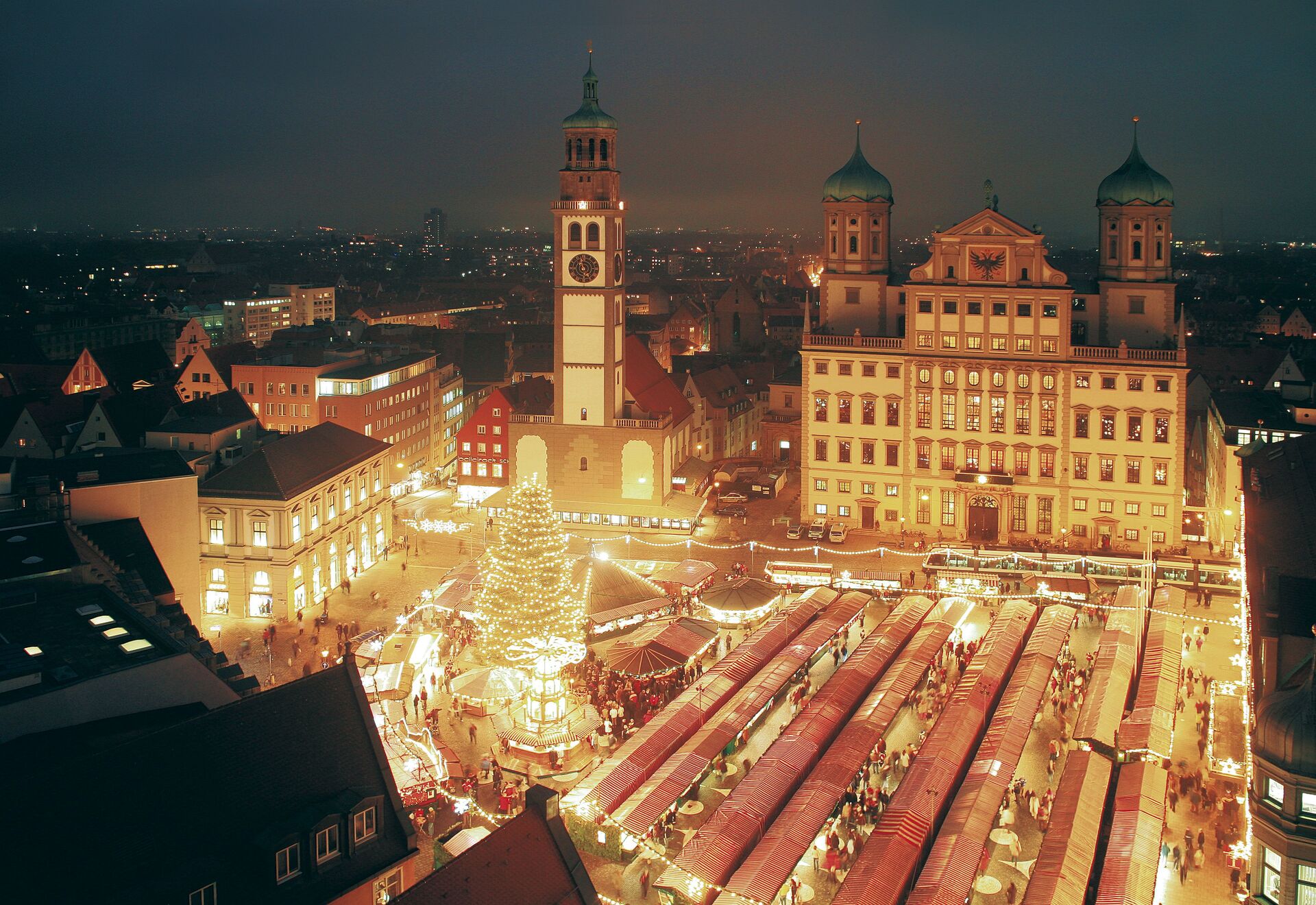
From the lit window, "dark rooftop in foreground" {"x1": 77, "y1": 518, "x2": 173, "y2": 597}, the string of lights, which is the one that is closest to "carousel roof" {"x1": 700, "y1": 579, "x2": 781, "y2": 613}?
the string of lights

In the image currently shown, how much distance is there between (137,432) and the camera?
7562 centimetres

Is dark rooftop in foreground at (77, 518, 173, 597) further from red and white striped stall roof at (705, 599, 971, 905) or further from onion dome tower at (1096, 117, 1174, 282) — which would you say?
onion dome tower at (1096, 117, 1174, 282)

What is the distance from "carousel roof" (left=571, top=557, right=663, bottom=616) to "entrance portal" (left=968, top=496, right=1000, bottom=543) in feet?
65.1

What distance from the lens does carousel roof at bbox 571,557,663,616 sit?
170ft

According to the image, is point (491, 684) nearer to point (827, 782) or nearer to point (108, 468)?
point (827, 782)

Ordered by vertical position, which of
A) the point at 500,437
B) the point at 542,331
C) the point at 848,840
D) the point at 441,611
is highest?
the point at 542,331

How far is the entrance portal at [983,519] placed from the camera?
A: 215 ft

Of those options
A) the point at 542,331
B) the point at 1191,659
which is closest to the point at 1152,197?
the point at 1191,659

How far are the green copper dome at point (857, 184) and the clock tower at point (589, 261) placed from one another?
38.7ft

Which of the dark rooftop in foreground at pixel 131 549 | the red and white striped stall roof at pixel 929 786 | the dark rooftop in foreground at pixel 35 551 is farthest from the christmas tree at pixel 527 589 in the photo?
the dark rooftop in foreground at pixel 35 551

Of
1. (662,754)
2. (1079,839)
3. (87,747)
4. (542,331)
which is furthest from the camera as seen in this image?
(542,331)

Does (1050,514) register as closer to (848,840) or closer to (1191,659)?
(1191,659)

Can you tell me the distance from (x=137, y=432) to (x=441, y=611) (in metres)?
31.9

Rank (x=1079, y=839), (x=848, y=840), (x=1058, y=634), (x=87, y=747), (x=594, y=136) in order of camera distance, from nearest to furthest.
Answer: (x=87, y=747) < (x=1079, y=839) < (x=848, y=840) < (x=1058, y=634) < (x=594, y=136)
